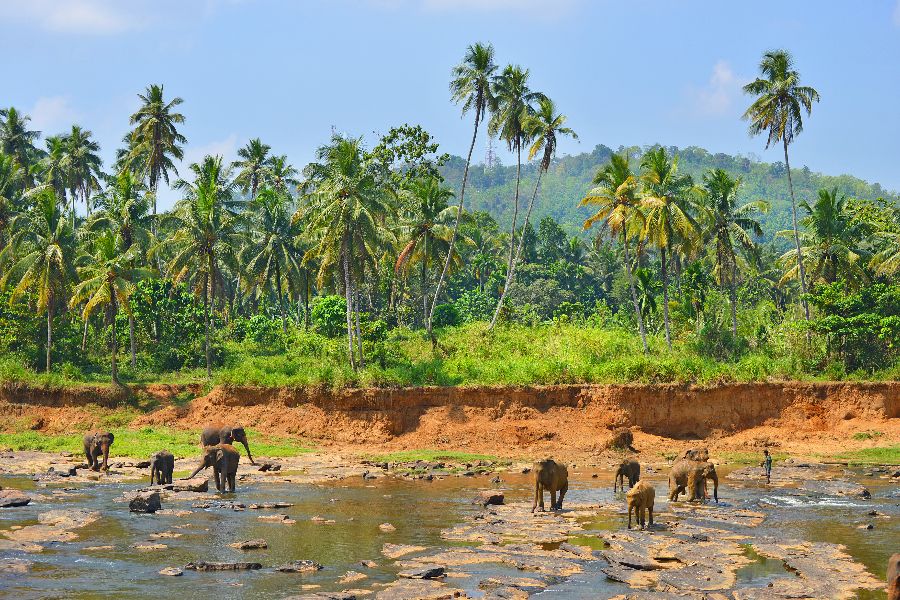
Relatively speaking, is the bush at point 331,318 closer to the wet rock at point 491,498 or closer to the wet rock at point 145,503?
the wet rock at point 491,498

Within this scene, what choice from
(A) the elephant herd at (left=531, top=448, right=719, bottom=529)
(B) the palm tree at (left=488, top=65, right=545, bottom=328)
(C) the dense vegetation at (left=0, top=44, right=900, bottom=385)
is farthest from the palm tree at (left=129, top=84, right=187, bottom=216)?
(A) the elephant herd at (left=531, top=448, right=719, bottom=529)

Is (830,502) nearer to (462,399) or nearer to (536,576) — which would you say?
(536,576)

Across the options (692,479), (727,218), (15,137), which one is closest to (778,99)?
(727,218)

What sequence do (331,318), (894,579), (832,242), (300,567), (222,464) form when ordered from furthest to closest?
(331,318) < (832,242) < (222,464) < (300,567) < (894,579)

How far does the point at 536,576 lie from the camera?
647 inches

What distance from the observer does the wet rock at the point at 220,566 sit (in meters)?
16.6

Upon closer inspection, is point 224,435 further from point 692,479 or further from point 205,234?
point 692,479

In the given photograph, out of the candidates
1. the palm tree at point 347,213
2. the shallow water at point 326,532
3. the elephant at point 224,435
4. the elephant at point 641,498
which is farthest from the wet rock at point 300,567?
the palm tree at point 347,213

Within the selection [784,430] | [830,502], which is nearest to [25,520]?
[830,502]

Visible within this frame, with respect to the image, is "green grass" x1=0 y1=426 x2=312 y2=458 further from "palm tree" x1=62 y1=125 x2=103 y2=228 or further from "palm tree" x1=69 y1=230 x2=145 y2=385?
"palm tree" x1=62 y1=125 x2=103 y2=228

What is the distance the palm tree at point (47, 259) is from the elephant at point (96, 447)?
1396 cm

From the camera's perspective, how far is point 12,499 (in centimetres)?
2328

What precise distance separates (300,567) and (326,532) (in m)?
3.90

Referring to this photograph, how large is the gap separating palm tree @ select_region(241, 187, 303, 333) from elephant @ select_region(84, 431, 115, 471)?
25.1 meters
